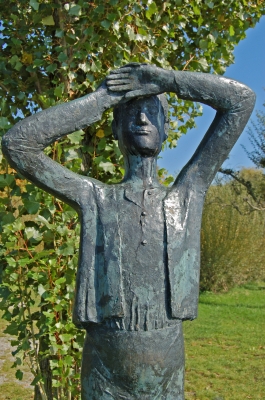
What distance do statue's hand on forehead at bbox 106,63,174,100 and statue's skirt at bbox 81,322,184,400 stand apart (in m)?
0.99

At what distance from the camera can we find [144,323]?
1919mm

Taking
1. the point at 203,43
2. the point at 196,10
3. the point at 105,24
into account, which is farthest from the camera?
the point at 203,43

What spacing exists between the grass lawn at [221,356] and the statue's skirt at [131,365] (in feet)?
10.4

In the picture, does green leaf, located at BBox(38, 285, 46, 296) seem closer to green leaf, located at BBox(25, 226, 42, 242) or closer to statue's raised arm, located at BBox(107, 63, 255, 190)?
green leaf, located at BBox(25, 226, 42, 242)

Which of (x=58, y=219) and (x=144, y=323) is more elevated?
(x=58, y=219)

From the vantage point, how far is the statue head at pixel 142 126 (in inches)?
79.0

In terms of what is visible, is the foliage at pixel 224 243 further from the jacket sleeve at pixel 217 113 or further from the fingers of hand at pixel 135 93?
the fingers of hand at pixel 135 93

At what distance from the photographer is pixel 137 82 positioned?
1.93 m

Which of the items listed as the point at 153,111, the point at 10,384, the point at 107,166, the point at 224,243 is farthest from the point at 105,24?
the point at 224,243

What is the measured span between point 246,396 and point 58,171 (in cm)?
402

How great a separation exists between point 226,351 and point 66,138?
4.42 metres

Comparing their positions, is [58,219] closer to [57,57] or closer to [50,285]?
[50,285]

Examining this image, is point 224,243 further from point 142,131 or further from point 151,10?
point 142,131

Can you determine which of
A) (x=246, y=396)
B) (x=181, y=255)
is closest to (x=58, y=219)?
(x=181, y=255)
